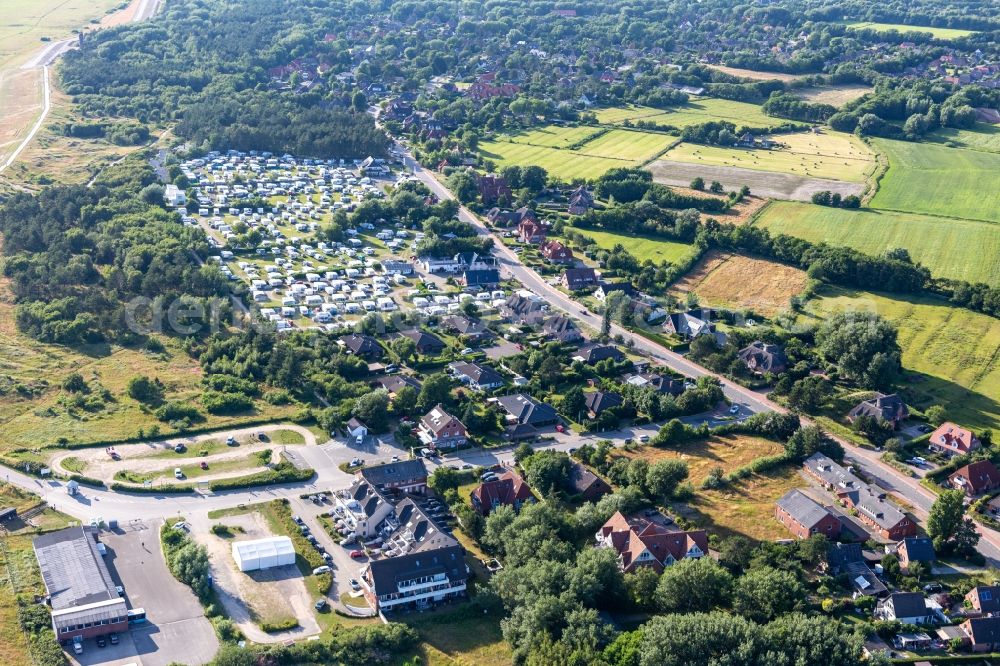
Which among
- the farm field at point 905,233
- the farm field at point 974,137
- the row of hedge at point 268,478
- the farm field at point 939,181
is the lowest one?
the farm field at point 974,137

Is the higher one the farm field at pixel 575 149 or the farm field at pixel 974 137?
the farm field at pixel 575 149

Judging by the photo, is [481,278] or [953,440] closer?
[953,440]

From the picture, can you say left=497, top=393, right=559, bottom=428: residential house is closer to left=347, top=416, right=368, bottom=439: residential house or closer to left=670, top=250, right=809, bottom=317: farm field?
left=347, top=416, right=368, bottom=439: residential house

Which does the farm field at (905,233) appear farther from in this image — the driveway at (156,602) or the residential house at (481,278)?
the driveway at (156,602)

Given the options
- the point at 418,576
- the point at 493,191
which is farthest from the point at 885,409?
the point at 493,191

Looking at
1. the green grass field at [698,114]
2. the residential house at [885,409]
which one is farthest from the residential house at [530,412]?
the green grass field at [698,114]

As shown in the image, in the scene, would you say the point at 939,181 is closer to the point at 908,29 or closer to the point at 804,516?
the point at 804,516
